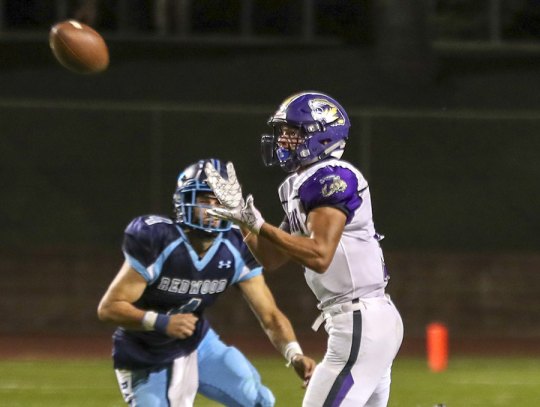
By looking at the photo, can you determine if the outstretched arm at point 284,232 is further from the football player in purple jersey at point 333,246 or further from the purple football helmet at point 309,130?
the purple football helmet at point 309,130

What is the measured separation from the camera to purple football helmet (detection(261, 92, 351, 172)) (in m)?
5.08

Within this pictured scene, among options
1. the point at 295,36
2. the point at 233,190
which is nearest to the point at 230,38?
the point at 295,36

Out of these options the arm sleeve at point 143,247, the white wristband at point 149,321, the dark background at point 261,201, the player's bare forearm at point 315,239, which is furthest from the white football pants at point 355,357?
the dark background at point 261,201

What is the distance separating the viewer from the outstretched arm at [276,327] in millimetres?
5398

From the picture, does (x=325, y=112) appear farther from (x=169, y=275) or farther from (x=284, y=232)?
(x=169, y=275)

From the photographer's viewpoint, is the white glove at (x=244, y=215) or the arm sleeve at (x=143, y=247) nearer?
the white glove at (x=244, y=215)

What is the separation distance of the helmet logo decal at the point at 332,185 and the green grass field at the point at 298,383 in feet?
14.7

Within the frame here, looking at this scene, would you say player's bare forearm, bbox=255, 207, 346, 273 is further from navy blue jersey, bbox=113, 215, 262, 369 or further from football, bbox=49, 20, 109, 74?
football, bbox=49, 20, 109, 74

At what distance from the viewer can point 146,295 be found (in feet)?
19.0

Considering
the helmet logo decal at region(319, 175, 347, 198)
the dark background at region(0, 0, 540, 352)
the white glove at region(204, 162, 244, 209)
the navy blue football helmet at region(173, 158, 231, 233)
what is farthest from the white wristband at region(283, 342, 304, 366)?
the dark background at region(0, 0, 540, 352)

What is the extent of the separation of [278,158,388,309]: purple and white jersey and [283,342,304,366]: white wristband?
51 cm

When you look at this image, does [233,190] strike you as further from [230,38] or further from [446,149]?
[230,38]

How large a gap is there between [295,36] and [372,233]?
15.3m

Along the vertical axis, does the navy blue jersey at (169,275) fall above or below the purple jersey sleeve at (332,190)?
below
